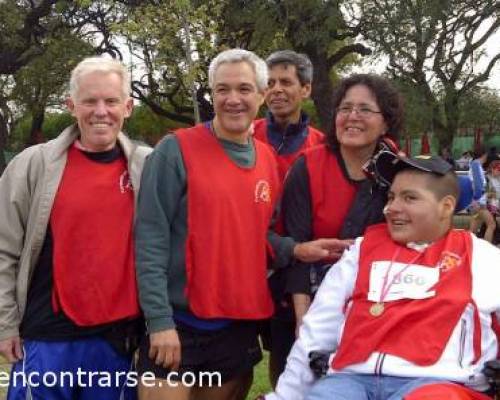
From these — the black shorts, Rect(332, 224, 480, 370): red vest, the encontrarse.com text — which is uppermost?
Rect(332, 224, 480, 370): red vest

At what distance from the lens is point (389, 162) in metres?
3.06

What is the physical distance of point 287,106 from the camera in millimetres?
4109

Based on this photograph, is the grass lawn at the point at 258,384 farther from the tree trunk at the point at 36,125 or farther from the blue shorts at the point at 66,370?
the tree trunk at the point at 36,125

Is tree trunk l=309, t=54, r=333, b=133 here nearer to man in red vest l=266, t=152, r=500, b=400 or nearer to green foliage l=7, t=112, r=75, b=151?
man in red vest l=266, t=152, r=500, b=400

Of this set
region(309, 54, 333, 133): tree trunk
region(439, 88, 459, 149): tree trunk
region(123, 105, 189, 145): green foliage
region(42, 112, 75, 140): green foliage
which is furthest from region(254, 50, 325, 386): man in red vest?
region(42, 112, 75, 140): green foliage

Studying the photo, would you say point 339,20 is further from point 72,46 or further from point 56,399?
point 56,399

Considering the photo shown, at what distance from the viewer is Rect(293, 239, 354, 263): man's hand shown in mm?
3091

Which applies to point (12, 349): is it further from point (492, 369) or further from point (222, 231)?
point (492, 369)

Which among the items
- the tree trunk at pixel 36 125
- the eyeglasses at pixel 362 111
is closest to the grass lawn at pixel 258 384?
the eyeglasses at pixel 362 111

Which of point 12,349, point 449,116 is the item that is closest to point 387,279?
point 12,349

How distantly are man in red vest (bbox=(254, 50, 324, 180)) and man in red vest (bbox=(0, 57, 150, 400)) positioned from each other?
1.25 meters

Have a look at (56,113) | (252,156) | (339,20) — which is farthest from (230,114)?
(56,113)

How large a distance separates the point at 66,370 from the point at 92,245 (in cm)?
59

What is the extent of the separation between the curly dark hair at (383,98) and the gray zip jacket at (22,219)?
1.35 m
